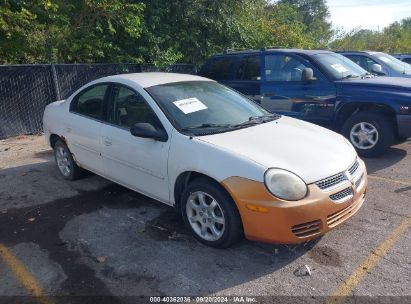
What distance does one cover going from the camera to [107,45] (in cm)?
1053

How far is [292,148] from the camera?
3.55m

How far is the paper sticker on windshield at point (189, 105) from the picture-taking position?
402 centimetres

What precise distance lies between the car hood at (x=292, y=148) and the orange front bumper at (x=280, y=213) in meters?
0.20

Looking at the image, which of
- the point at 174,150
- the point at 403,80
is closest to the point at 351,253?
the point at 174,150

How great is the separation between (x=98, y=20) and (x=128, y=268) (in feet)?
27.9

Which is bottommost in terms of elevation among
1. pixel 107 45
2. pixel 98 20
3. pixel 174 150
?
pixel 174 150

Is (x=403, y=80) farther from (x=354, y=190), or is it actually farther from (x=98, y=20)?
(x=98, y=20)

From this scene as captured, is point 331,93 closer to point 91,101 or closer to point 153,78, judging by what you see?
point 153,78

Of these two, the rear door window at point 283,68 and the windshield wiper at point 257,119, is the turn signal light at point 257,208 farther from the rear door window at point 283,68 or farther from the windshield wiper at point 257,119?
the rear door window at point 283,68

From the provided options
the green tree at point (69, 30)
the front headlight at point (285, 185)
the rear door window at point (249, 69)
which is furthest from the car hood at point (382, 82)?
the green tree at point (69, 30)

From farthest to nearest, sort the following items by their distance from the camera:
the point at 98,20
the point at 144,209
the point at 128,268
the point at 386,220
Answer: the point at 98,20 < the point at 144,209 < the point at 386,220 < the point at 128,268

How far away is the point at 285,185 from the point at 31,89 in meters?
7.84

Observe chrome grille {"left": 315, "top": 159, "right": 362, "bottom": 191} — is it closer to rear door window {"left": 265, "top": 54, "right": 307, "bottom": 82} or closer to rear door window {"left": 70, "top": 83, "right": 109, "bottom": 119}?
rear door window {"left": 70, "top": 83, "right": 109, "bottom": 119}

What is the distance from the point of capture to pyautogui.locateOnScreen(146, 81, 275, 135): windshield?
12.8ft
